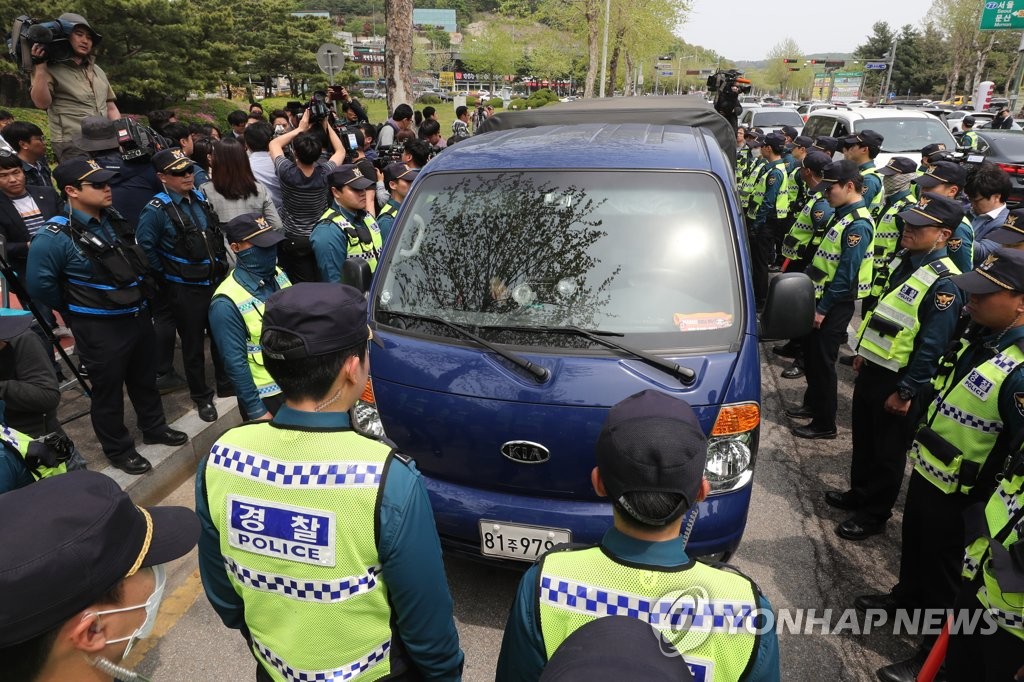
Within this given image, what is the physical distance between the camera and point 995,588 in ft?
6.46

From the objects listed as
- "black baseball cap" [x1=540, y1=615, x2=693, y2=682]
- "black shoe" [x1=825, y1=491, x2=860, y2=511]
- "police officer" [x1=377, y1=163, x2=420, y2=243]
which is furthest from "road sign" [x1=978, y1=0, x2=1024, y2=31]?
"black baseball cap" [x1=540, y1=615, x2=693, y2=682]

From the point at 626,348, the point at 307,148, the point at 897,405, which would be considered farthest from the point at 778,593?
the point at 307,148

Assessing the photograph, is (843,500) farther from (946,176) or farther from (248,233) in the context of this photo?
(248,233)

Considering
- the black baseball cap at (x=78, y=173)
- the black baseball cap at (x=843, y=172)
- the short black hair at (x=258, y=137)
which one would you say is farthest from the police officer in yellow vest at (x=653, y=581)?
the short black hair at (x=258, y=137)

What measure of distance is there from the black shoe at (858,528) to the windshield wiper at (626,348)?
6.33ft

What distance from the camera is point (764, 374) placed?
20.5 feet

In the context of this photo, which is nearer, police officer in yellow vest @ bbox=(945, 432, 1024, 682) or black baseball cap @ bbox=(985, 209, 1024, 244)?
police officer in yellow vest @ bbox=(945, 432, 1024, 682)

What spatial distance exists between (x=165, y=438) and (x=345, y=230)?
1962 millimetres

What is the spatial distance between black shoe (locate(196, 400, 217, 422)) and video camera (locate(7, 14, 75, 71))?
3337 millimetres

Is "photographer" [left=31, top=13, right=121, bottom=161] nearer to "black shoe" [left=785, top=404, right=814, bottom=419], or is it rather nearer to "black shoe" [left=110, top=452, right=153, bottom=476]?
"black shoe" [left=110, top=452, right=153, bottom=476]

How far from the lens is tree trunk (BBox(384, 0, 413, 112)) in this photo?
512 inches

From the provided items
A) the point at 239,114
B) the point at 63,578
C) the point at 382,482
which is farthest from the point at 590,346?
the point at 239,114

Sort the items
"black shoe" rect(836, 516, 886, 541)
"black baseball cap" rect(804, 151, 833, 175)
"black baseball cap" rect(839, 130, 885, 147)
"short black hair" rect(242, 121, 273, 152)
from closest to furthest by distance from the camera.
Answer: "black shoe" rect(836, 516, 886, 541), "short black hair" rect(242, 121, 273, 152), "black baseball cap" rect(804, 151, 833, 175), "black baseball cap" rect(839, 130, 885, 147)

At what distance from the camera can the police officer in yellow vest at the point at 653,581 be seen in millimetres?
1284
